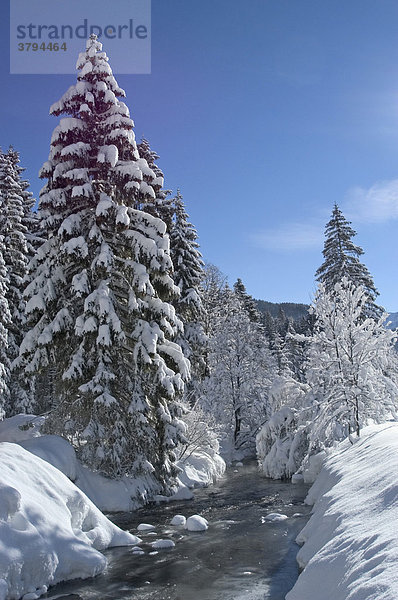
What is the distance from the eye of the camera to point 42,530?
8.01 m

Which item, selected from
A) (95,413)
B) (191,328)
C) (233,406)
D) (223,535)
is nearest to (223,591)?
(223,535)

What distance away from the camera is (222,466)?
25.8 metres

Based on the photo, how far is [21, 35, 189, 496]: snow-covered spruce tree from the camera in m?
15.5

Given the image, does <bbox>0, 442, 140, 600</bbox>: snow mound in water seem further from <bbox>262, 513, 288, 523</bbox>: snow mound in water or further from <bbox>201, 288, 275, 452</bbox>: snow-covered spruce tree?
<bbox>201, 288, 275, 452</bbox>: snow-covered spruce tree

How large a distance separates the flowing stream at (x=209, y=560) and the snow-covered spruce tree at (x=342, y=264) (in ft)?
55.8

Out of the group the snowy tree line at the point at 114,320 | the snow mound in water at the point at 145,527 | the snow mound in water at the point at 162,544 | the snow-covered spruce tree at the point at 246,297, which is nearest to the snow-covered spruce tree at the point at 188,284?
the snowy tree line at the point at 114,320

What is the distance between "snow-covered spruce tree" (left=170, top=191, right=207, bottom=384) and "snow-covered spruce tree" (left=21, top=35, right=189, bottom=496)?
26.0ft

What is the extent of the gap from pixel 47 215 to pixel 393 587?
16.0 metres

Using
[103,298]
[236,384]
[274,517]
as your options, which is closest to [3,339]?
[103,298]

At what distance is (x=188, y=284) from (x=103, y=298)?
1103cm

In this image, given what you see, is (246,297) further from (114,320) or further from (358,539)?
(358,539)

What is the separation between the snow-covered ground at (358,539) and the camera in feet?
13.6

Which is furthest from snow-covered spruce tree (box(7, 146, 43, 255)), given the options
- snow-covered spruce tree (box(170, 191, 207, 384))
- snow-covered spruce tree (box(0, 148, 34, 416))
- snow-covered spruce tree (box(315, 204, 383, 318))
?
snow-covered spruce tree (box(315, 204, 383, 318))

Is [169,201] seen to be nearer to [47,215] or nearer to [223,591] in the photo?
[47,215]
